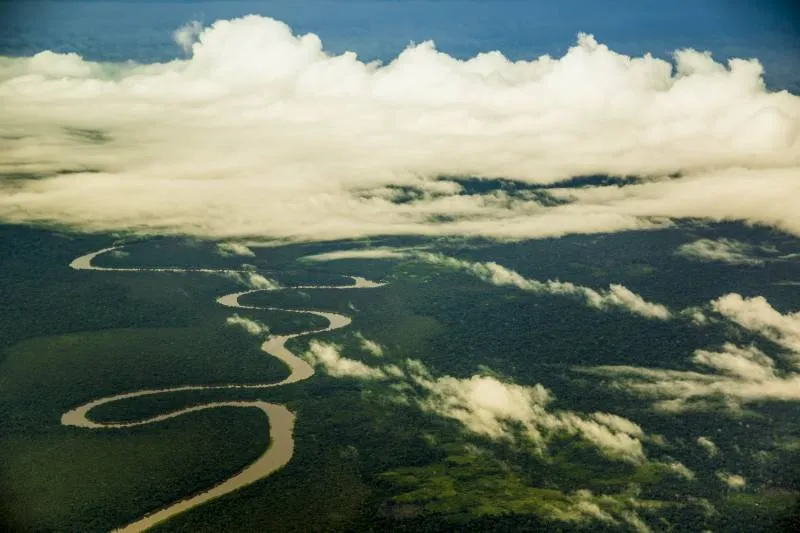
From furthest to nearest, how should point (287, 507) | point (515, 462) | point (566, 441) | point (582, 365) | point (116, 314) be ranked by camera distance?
1. point (116, 314)
2. point (582, 365)
3. point (566, 441)
4. point (515, 462)
5. point (287, 507)

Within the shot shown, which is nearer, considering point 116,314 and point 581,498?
point 581,498

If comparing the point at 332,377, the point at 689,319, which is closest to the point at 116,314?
the point at 332,377

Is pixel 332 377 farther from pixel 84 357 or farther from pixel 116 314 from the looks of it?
pixel 116 314

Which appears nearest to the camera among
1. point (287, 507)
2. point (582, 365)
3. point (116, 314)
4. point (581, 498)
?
point (287, 507)

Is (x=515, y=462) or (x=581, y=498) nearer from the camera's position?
(x=581, y=498)

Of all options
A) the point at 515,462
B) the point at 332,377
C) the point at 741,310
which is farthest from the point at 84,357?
the point at 741,310

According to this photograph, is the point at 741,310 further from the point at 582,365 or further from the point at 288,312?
the point at 288,312
